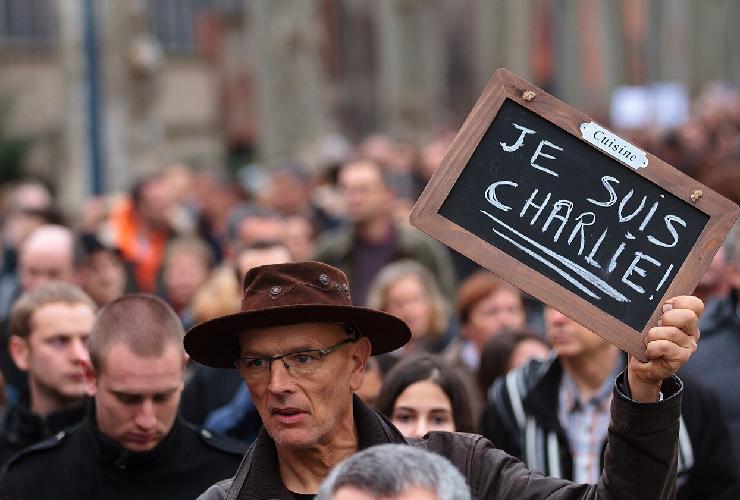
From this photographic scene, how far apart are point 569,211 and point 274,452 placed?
0.93 metres

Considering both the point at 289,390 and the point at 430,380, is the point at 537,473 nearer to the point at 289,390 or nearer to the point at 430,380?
the point at 289,390

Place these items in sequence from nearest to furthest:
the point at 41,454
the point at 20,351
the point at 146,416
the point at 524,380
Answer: the point at 146,416, the point at 41,454, the point at 524,380, the point at 20,351

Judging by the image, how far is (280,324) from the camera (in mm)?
4551

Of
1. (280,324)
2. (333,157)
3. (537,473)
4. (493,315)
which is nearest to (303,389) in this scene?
(280,324)

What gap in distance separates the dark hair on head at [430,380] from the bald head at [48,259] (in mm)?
3637

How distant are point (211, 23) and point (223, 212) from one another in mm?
17100

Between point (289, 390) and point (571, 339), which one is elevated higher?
point (289, 390)

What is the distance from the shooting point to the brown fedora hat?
14.9ft

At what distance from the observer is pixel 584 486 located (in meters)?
4.34

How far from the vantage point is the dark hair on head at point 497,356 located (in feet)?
26.5

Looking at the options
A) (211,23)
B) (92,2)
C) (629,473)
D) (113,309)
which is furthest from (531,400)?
(211,23)

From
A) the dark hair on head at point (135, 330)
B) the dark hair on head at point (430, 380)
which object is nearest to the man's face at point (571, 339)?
the dark hair on head at point (430, 380)

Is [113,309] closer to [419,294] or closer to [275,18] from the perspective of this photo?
[419,294]

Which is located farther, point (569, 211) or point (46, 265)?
point (46, 265)
